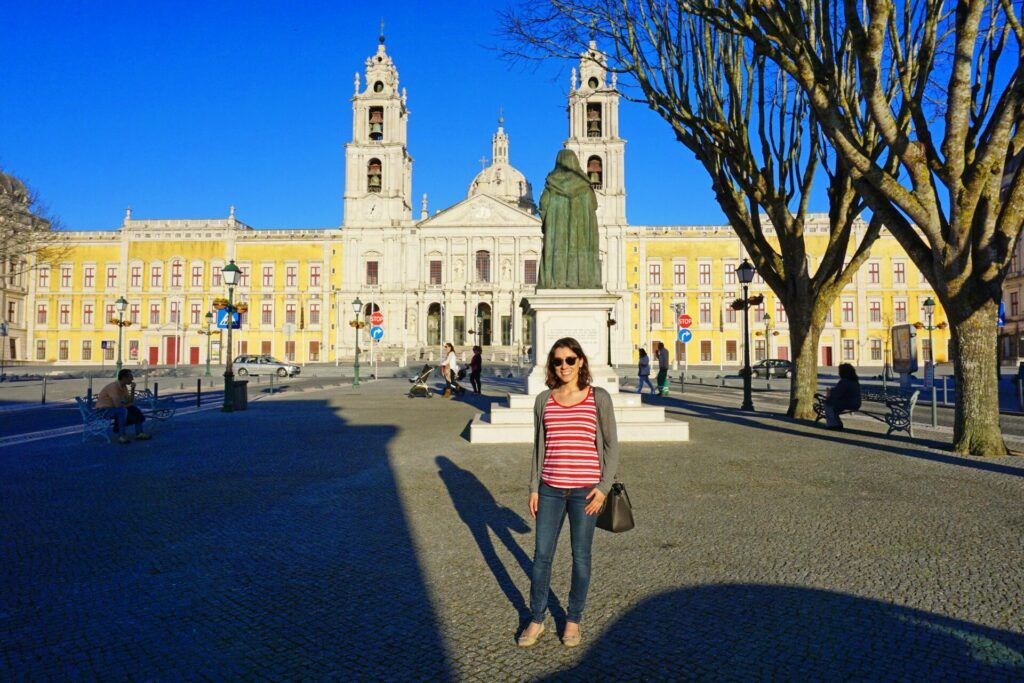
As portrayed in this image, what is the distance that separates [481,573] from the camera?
3.84m

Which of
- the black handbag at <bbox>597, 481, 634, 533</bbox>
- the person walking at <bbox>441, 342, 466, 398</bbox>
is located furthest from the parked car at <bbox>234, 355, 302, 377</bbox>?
the black handbag at <bbox>597, 481, 634, 533</bbox>

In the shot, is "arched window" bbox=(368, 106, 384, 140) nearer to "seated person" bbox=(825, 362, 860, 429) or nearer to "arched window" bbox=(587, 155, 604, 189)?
"arched window" bbox=(587, 155, 604, 189)

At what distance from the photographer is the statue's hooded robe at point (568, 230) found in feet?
33.2

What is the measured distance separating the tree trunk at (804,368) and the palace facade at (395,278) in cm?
3964

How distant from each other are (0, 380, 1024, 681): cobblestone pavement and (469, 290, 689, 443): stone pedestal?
1753mm

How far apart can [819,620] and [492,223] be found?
5237 centimetres

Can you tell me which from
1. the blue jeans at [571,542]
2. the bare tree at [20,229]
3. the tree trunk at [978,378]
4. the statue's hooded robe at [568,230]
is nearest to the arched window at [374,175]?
the bare tree at [20,229]

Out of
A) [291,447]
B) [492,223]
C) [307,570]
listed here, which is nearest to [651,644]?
[307,570]

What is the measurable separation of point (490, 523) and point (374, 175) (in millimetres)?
52564

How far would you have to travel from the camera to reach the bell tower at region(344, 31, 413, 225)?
53.2 m

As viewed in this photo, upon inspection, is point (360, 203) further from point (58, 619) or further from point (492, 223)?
point (58, 619)

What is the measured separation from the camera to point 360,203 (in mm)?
53594

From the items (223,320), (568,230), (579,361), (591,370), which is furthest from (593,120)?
(579,361)

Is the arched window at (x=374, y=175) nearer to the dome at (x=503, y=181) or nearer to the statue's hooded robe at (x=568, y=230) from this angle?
the dome at (x=503, y=181)
